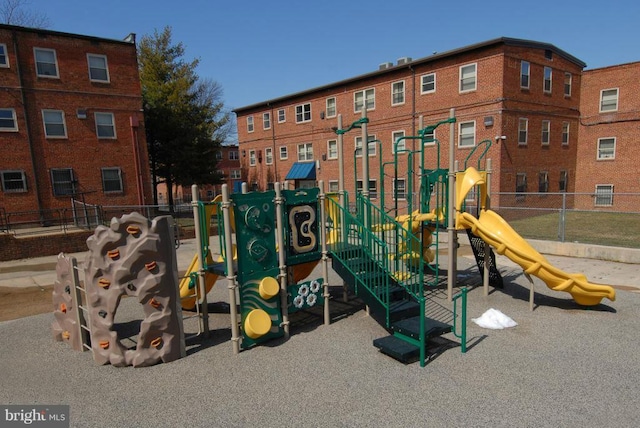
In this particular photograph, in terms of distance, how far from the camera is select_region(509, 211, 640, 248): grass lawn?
13016mm

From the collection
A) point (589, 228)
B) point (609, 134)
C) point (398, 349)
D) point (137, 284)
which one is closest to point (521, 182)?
point (589, 228)

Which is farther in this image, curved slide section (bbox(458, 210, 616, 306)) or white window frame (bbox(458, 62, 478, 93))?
white window frame (bbox(458, 62, 478, 93))

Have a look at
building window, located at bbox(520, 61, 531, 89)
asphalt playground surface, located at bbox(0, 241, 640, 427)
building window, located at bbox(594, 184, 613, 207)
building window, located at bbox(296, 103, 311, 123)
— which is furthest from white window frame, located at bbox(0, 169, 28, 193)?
building window, located at bbox(594, 184, 613, 207)

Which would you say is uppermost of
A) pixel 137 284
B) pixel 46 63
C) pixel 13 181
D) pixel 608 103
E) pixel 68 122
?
pixel 46 63

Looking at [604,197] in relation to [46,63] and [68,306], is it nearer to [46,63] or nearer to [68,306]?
[68,306]

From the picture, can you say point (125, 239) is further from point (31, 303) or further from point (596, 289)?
point (596, 289)

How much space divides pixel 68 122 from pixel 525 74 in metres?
23.6

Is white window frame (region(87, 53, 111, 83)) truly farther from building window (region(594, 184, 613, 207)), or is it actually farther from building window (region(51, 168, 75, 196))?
building window (region(594, 184, 613, 207))

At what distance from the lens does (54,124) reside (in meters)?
18.2

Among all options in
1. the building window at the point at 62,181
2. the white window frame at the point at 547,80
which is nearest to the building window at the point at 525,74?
the white window frame at the point at 547,80

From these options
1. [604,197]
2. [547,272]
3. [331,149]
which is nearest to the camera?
[547,272]

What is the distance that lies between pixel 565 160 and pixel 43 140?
95.8 ft

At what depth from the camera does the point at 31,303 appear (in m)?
8.95

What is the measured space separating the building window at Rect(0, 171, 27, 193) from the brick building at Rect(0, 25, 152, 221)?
0.12ft
